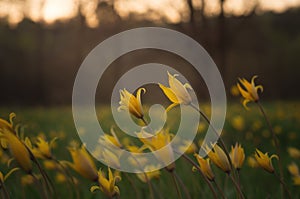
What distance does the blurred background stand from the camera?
42.9 ft

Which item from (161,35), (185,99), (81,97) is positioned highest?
(161,35)

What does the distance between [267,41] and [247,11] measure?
427cm

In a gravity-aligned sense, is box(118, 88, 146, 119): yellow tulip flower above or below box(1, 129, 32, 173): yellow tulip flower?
above

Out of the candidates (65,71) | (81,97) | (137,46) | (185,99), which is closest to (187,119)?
(185,99)

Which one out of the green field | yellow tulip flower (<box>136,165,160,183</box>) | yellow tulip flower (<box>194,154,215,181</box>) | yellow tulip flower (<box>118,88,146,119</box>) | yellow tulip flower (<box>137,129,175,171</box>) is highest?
yellow tulip flower (<box>118,88,146,119</box>)

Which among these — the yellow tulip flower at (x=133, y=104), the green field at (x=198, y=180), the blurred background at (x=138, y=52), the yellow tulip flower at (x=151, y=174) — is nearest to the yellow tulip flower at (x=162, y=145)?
the yellow tulip flower at (x=133, y=104)

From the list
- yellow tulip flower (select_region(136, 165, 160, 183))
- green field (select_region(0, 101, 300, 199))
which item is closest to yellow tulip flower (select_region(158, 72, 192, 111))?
green field (select_region(0, 101, 300, 199))

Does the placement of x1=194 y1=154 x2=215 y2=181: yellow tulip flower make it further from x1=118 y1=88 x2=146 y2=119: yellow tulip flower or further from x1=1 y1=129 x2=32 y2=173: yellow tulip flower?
x1=1 y1=129 x2=32 y2=173: yellow tulip flower

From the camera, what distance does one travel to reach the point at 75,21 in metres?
14.2

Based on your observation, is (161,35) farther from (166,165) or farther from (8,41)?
(166,165)

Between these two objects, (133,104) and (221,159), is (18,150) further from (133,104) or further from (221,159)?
(221,159)

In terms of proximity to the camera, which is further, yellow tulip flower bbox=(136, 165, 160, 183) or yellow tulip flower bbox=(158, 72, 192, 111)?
yellow tulip flower bbox=(136, 165, 160, 183)

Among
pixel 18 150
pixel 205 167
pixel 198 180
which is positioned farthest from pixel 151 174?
pixel 18 150

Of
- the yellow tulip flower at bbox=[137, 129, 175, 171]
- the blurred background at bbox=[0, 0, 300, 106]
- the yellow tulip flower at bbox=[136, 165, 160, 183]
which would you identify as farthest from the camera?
the blurred background at bbox=[0, 0, 300, 106]
